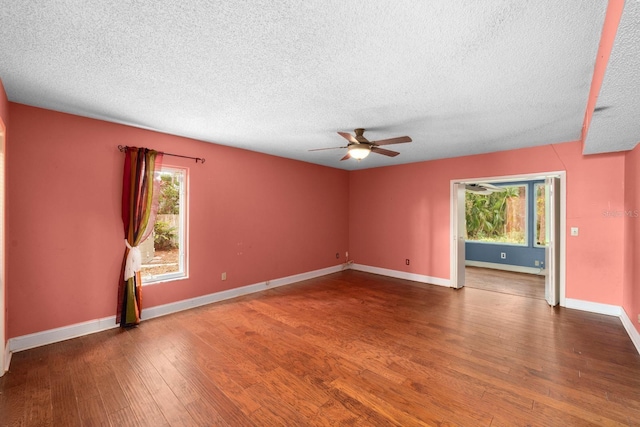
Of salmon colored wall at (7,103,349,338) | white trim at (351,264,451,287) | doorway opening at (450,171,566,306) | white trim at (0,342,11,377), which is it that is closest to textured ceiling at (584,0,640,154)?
doorway opening at (450,171,566,306)

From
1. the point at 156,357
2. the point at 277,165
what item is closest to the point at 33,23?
the point at 156,357

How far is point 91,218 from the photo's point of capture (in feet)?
10.3

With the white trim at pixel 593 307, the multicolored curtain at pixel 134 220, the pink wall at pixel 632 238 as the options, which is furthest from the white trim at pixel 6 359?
the white trim at pixel 593 307

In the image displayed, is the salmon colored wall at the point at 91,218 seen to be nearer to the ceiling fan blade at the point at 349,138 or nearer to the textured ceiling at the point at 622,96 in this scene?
the ceiling fan blade at the point at 349,138

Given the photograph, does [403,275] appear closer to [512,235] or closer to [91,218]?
[512,235]

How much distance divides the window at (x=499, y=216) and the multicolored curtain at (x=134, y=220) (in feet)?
24.6

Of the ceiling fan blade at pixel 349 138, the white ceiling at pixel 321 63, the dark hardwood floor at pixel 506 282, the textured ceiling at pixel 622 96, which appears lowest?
the dark hardwood floor at pixel 506 282

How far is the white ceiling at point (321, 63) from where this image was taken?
148 cm

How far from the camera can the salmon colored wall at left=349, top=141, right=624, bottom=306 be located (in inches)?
146

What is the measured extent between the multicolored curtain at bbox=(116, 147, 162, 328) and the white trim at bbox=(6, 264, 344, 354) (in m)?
0.19

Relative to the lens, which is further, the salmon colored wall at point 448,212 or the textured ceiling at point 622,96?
the salmon colored wall at point 448,212

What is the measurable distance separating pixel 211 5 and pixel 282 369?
2.69 metres

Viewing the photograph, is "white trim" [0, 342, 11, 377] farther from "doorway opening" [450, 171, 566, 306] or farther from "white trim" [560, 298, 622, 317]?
"white trim" [560, 298, 622, 317]

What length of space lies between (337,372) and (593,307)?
391 cm
